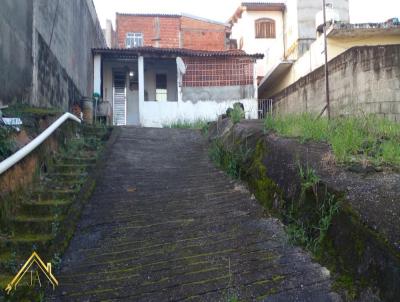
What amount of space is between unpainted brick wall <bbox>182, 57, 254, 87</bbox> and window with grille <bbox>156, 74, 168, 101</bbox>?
2.38 meters

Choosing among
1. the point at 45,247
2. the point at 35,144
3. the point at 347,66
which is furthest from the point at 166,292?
the point at 347,66

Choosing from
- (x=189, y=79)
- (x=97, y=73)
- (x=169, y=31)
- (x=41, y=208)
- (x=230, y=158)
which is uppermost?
(x=169, y=31)

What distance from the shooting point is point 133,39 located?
25.0 m

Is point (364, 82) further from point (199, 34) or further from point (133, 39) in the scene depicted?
point (133, 39)

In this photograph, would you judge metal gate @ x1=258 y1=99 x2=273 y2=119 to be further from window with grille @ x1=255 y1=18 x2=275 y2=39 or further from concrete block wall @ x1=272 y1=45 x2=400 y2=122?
window with grille @ x1=255 y1=18 x2=275 y2=39

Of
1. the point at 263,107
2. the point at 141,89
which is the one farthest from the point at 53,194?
the point at 263,107

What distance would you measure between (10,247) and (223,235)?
2.13m

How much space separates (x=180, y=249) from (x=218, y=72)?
13.2 metres

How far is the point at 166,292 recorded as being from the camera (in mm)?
3080

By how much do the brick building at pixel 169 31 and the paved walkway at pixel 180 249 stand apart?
66.1 ft

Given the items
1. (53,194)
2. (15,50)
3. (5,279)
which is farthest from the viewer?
(15,50)

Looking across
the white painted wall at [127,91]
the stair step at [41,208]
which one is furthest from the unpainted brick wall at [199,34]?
the stair step at [41,208]

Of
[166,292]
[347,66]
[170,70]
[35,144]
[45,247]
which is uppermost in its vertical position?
[170,70]

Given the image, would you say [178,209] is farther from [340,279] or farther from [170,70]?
[170,70]
